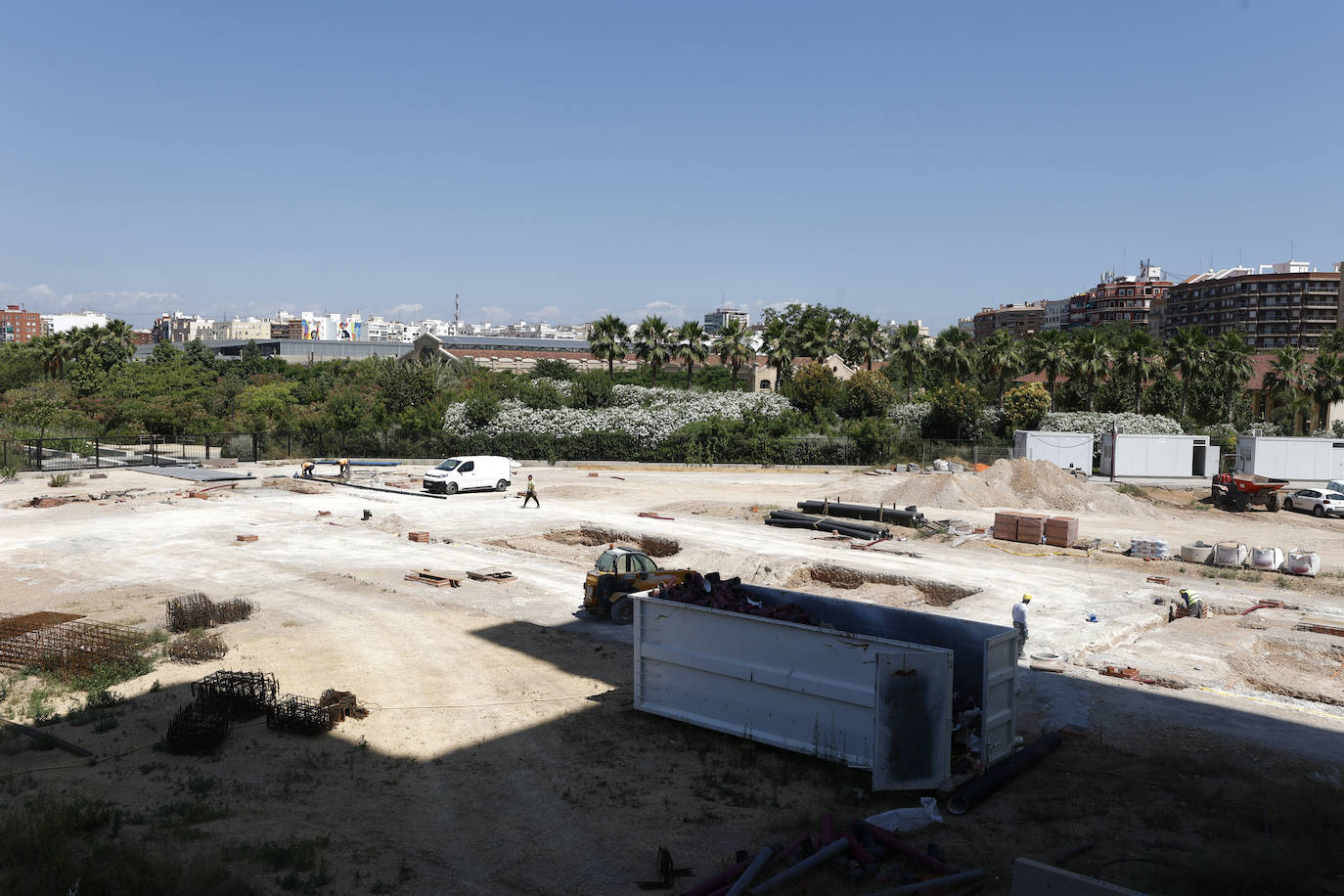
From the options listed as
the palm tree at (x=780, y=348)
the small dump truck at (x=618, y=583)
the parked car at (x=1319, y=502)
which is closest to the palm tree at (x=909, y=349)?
the palm tree at (x=780, y=348)

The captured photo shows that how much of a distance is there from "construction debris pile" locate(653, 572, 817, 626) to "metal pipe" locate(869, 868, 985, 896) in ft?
15.3

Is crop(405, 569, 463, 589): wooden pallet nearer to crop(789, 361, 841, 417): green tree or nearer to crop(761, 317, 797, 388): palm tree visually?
crop(789, 361, 841, 417): green tree

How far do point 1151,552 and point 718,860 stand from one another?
2275cm

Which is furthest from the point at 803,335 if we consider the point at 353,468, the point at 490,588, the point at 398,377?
the point at 490,588

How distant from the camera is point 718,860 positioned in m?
8.75

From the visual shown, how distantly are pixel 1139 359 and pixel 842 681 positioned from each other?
5842 centimetres

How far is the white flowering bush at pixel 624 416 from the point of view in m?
55.1

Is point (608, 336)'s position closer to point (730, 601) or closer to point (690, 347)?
point (690, 347)

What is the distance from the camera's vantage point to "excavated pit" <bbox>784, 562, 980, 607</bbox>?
22.3 metres

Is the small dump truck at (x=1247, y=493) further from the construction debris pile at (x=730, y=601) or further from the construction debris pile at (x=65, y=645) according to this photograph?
the construction debris pile at (x=65, y=645)

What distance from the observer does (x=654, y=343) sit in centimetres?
7406

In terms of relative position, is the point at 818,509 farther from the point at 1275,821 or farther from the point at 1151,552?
the point at 1275,821

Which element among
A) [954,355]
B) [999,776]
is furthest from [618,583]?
[954,355]

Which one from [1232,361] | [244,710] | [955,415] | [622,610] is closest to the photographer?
[244,710]
